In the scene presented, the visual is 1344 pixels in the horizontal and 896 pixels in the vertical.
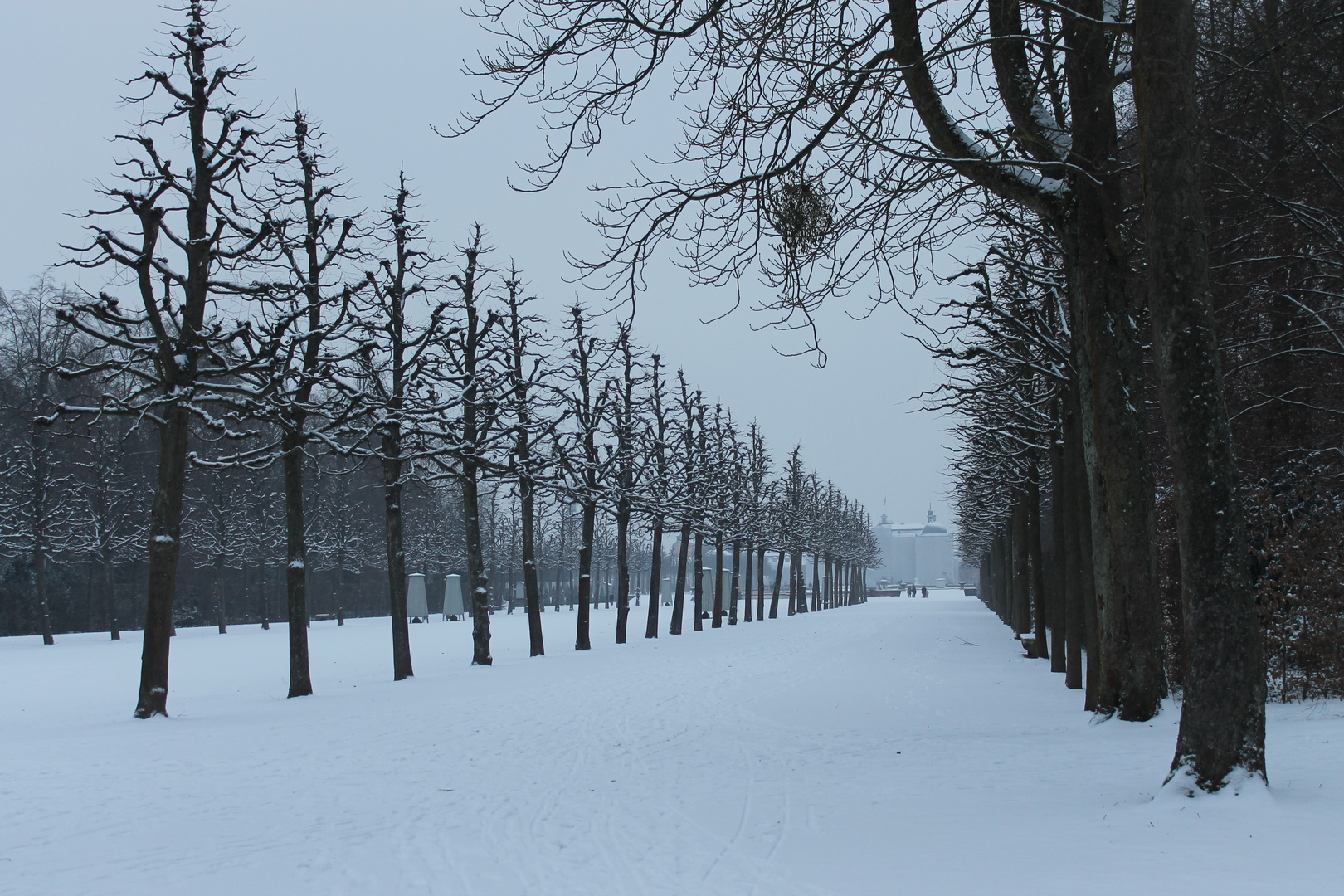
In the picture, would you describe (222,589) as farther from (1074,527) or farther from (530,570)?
(1074,527)

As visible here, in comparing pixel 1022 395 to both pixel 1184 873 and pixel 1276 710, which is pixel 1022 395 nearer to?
pixel 1276 710

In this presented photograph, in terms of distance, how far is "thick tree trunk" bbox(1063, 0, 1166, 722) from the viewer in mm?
9258

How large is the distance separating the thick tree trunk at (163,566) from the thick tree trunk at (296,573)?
2029 millimetres

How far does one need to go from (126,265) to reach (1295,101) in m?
14.5

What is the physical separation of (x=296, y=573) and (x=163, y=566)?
2.59 metres

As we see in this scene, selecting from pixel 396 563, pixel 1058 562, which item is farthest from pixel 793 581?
pixel 1058 562

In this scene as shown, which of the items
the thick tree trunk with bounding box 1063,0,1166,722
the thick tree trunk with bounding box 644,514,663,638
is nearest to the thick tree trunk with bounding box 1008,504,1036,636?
the thick tree trunk with bounding box 644,514,663,638

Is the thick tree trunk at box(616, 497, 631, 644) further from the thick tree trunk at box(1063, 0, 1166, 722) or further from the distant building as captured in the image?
the distant building

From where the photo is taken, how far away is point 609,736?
35.1ft

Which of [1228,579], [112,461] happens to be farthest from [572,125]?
[112,461]

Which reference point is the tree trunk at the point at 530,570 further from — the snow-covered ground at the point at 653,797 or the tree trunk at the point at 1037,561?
the tree trunk at the point at 1037,561

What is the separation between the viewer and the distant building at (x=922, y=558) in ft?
577

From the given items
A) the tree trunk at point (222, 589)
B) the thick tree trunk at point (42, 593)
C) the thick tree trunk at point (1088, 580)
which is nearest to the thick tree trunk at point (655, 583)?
the tree trunk at point (222, 589)

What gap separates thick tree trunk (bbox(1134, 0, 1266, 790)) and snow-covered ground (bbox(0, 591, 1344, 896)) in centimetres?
44
